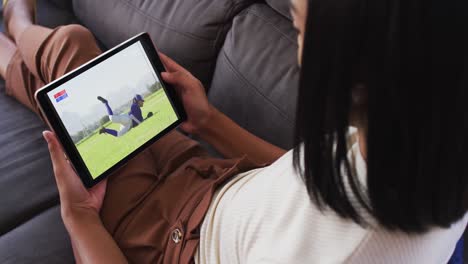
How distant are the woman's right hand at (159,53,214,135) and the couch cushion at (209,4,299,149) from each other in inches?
3.7

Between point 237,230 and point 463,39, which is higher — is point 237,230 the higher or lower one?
the lower one

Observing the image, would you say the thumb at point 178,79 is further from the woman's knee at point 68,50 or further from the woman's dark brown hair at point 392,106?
the woman's dark brown hair at point 392,106

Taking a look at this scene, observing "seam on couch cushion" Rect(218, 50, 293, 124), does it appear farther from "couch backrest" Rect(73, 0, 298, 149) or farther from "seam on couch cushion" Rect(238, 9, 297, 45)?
"seam on couch cushion" Rect(238, 9, 297, 45)

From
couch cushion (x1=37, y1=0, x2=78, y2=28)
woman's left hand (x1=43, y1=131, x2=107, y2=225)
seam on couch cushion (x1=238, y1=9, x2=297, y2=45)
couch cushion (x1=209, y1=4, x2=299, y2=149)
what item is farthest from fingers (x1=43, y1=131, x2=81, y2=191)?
couch cushion (x1=37, y1=0, x2=78, y2=28)

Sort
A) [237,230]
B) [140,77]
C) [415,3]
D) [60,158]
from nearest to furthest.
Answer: [415,3] → [237,230] → [60,158] → [140,77]

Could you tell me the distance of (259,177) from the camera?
73 cm

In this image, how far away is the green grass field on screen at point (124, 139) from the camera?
833mm

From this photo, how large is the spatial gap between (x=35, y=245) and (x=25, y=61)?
0.47 meters

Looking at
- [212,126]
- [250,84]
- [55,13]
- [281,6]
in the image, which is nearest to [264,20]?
[281,6]

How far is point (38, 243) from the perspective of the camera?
3.00 feet

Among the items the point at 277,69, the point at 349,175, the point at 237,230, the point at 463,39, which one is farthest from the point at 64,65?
the point at 463,39

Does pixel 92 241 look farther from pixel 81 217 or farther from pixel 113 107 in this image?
pixel 113 107

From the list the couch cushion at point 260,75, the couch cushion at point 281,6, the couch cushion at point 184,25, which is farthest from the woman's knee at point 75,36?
the couch cushion at point 281,6

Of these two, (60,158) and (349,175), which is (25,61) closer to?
(60,158)
